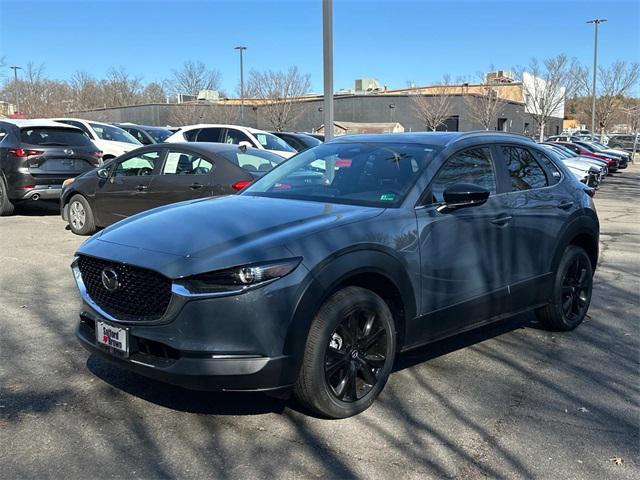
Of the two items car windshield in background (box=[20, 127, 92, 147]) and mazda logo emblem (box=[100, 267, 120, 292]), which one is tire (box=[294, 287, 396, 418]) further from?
car windshield in background (box=[20, 127, 92, 147])

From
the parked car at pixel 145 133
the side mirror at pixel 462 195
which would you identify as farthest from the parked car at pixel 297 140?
the side mirror at pixel 462 195

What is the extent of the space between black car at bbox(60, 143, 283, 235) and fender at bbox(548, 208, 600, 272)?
407cm

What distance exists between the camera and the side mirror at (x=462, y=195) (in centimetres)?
402

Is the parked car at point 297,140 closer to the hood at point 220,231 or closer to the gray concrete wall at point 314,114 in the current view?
the hood at point 220,231

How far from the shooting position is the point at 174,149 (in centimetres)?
862

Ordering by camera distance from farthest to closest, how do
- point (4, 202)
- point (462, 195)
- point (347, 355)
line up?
point (4, 202)
point (462, 195)
point (347, 355)

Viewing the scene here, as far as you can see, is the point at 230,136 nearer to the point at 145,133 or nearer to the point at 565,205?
the point at 145,133

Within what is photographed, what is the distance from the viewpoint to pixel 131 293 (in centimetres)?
343

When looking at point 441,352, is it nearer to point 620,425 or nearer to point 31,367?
point 620,425

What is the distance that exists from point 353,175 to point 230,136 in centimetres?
1086

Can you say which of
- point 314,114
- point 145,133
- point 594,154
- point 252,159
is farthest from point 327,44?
point 314,114

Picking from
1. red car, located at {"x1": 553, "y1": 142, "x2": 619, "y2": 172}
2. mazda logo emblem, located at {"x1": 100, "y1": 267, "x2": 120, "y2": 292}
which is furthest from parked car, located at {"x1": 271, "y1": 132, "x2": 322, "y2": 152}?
red car, located at {"x1": 553, "y1": 142, "x2": 619, "y2": 172}

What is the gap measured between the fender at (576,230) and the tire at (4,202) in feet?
32.0

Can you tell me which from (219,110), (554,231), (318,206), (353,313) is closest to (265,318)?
(353,313)
